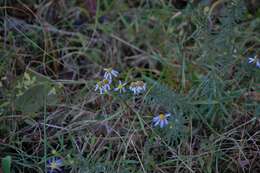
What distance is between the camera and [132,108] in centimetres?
141

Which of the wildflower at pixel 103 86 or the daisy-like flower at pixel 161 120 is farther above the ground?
the wildflower at pixel 103 86

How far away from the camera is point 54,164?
1.27 meters

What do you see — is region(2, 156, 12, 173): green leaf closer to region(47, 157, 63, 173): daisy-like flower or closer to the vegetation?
the vegetation

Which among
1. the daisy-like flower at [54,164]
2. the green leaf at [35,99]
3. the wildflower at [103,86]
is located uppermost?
the wildflower at [103,86]

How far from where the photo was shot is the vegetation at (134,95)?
4.34 ft

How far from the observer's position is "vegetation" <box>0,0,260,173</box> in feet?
4.34

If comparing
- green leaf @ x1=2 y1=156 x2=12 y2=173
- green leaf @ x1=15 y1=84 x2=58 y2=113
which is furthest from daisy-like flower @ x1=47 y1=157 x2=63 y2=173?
green leaf @ x1=15 y1=84 x2=58 y2=113

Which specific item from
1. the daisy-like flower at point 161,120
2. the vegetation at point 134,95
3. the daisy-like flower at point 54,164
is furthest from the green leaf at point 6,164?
the daisy-like flower at point 161,120

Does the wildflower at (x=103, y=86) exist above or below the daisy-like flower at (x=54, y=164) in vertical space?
above

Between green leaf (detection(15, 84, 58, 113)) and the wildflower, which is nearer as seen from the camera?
the wildflower

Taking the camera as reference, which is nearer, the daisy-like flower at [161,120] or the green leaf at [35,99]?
the daisy-like flower at [161,120]

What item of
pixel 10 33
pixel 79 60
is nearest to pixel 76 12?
pixel 79 60

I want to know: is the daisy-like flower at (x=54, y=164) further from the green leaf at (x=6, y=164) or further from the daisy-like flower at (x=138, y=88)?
the daisy-like flower at (x=138, y=88)

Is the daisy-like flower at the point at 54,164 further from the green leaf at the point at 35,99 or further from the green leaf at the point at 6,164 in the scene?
the green leaf at the point at 35,99
